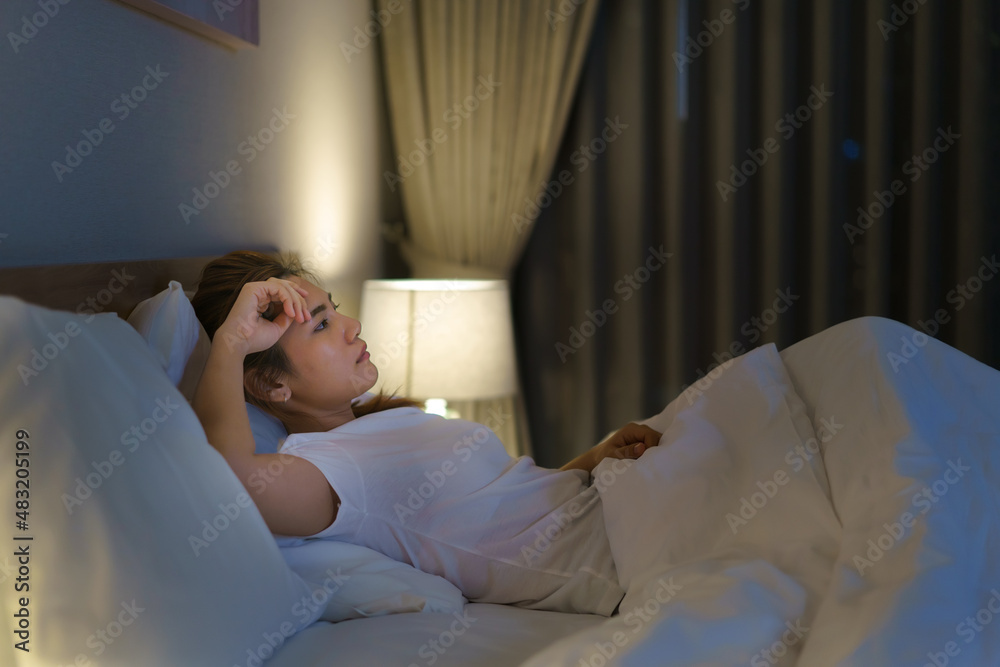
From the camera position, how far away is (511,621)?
1.10 metres

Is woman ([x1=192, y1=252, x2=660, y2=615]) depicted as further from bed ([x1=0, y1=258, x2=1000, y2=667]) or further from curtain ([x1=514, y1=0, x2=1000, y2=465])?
curtain ([x1=514, y1=0, x2=1000, y2=465])

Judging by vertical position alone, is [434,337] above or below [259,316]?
below

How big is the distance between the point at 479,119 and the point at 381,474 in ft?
5.52

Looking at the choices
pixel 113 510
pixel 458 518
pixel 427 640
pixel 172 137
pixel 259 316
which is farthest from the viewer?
pixel 172 137

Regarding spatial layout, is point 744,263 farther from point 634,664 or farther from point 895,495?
point 634,664

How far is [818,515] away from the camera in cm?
104

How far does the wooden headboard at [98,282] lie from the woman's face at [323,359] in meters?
0.20

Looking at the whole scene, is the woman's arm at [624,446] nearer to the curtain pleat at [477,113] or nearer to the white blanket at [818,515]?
the white blanket at [818,515]

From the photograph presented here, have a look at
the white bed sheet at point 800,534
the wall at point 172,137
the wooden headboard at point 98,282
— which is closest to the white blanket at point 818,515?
the white bed sheet at point 800,534

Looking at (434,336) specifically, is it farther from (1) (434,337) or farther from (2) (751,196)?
(2) (751,196)

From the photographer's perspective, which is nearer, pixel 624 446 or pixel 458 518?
pixel 458 518

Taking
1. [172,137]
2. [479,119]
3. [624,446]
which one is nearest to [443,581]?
[624,446]

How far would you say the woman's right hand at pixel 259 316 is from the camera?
105 centimetres

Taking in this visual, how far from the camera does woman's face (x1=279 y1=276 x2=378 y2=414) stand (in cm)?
121
